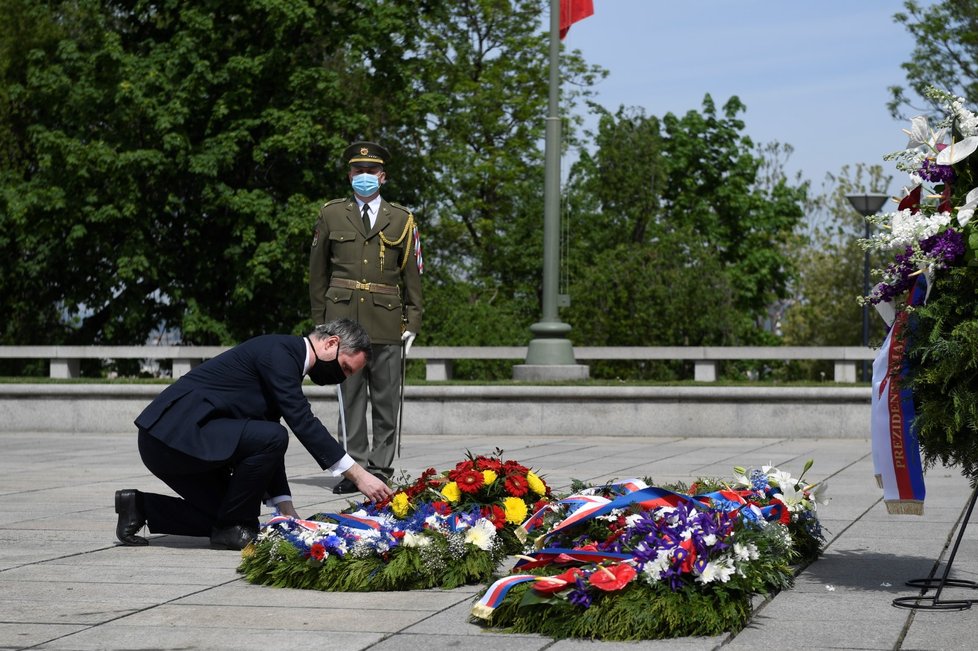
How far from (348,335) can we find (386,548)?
1.22 metres

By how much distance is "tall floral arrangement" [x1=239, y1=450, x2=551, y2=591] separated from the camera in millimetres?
5980

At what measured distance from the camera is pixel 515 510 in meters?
6.59

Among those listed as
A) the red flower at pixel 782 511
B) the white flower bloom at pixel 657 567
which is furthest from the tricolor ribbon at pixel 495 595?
the red flower at pixel 782 511

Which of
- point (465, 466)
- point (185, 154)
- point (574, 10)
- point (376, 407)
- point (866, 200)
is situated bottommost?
point (465, 466)

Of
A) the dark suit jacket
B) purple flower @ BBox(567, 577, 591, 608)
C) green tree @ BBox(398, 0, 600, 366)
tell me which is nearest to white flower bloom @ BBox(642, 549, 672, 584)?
purple flower @ BBox(567, 577, 591, 608)

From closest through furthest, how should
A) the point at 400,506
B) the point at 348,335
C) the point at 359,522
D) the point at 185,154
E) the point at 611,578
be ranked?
the point at 611,578 < the point at 359,522 < the point at 400,506 < the point at 348,335 < the point at 185,154

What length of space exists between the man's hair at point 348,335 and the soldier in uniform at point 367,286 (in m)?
2.69

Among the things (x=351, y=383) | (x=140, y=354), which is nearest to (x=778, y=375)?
(x=140, y=354)

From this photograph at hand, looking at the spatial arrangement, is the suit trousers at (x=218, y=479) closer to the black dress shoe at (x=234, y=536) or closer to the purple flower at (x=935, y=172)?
the black dress shoe at (x=234, y=536)

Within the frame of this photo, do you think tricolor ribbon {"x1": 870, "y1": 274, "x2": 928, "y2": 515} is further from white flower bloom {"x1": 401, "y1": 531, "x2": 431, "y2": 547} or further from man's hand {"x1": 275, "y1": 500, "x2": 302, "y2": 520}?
man's hand {"x1": 275, "y1": 500, "x2": 302, "y2": 520}

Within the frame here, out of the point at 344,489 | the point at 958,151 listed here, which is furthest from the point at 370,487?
the point at 344,489

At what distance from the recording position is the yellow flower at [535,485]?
22.1 ft

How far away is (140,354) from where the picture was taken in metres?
20.7

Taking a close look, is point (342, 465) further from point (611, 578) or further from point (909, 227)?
point (909, 227)
